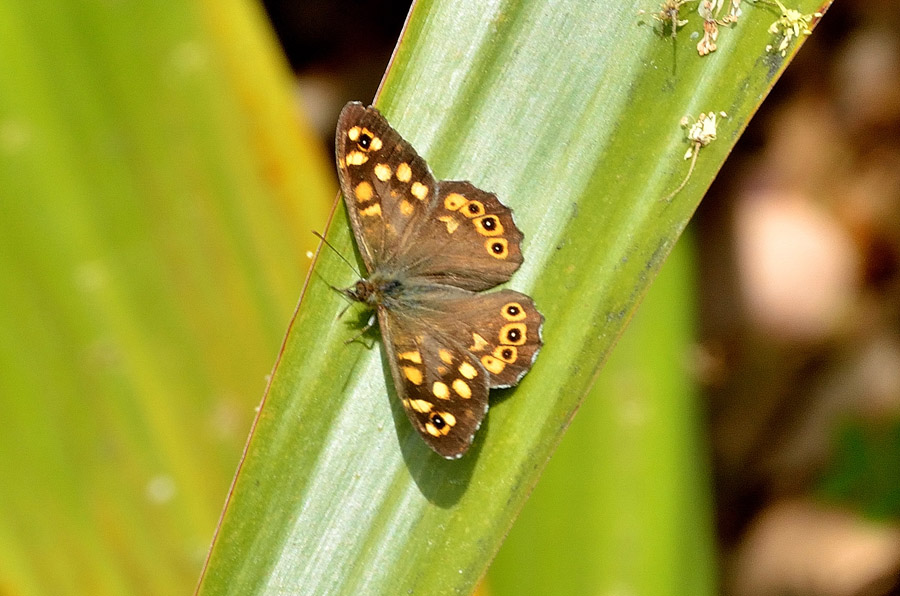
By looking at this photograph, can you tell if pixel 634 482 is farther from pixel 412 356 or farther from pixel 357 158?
pixel 357 158

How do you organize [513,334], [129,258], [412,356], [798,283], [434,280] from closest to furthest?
[513,334] < [412,356] < [434,280] < [129,258] < [798,283]

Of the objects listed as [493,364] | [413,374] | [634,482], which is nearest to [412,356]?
[413,374]

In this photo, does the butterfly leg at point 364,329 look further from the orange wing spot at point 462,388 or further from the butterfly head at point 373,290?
the orange wing spot at point 462,388

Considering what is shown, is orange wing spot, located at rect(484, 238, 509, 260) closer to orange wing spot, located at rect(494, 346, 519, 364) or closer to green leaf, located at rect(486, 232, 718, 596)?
orange wing spot, located at rect(494, 346, 519, 364)

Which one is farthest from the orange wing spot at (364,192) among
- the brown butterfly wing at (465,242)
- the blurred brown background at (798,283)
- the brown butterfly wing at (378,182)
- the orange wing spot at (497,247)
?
the blurred brown background at (798,283)

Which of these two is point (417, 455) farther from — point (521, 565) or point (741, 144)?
point (741, 144)

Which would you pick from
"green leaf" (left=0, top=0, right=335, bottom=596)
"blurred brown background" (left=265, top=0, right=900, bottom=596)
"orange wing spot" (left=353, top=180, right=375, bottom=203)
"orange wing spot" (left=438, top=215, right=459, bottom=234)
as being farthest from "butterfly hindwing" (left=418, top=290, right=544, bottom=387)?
"blurred brown background" (left=265, top=0, right=900, bottom=596)
